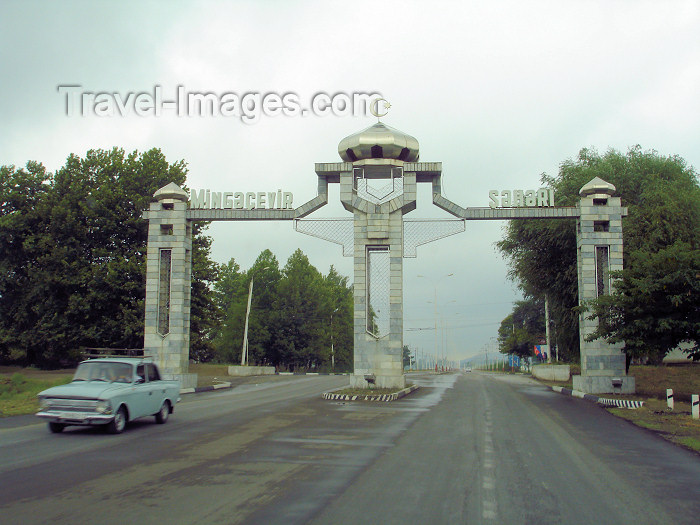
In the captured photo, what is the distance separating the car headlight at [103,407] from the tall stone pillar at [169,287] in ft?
48.9

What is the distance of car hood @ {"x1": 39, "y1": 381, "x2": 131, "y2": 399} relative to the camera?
41.4 ft

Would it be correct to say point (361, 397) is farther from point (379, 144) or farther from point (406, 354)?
point (406, 354)

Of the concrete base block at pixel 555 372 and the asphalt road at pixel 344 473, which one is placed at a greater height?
the asphalt road at pixel 344 473

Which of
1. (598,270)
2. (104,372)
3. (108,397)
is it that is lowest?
(108,397)

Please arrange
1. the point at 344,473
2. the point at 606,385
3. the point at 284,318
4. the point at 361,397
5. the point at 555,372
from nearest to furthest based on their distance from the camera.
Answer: the point at 344,473 < the point at 361,397 < the point at 606,385 < the point at 555,372 < the point at 284,318

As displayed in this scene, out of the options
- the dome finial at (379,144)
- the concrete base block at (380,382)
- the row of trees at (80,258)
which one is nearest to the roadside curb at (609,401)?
the concrete base block at (380,382)

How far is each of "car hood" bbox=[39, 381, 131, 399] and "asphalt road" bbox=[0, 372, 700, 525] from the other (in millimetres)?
887

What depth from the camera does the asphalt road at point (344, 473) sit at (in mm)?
6906

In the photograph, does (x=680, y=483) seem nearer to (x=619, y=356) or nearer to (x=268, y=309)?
(x=619, y=356)

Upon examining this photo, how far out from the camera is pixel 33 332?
40.1 meters

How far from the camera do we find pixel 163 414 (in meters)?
15.2

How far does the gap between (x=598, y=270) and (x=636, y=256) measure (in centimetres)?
421

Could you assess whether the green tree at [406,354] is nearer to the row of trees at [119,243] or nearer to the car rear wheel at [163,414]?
the row of trees at [119,243]

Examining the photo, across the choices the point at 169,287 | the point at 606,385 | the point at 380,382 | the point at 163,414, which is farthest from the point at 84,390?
the point at 606,385
